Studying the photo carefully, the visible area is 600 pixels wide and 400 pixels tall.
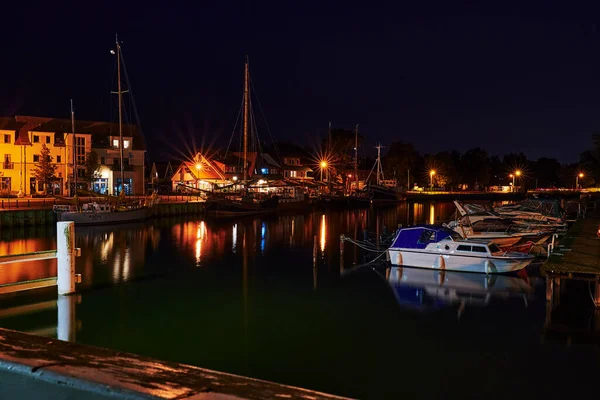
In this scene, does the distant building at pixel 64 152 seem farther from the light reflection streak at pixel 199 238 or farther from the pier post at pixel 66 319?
the pier post at pixel 66 319

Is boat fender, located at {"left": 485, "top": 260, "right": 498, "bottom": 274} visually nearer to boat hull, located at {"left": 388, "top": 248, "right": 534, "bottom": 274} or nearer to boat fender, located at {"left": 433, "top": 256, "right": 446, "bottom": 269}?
boat hull, located at {"left": 388, "top": 248, "right": 534, "bottom": 274}

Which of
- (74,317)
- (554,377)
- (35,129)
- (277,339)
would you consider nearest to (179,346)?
(277,339)

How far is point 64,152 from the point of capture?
80938mm

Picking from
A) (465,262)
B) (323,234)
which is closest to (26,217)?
(323,234)

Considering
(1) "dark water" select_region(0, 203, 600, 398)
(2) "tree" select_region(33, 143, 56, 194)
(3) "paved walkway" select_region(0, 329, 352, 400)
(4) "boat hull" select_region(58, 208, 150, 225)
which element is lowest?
(1) "dark water" select_region(0, 203, 600, 398)

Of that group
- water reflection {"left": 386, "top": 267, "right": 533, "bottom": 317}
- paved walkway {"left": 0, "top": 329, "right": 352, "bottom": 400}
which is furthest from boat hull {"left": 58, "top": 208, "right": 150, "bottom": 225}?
paved walkway {"left": 0, "top": 329, "right": 352, "bottom": 400}

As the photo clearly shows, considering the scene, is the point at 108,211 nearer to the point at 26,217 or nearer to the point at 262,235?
the point at 26,217

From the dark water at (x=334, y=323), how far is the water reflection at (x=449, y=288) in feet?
0.29

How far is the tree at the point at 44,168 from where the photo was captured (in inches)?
2884

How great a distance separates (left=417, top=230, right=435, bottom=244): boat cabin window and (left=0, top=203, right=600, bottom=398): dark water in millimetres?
1692

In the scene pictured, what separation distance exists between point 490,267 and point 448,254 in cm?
226

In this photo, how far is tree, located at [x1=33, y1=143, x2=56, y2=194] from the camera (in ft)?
240

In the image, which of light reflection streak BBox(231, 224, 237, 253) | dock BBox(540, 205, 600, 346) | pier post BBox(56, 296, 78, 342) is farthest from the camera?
light reflection streak BBox(231, 224, 237, 253)

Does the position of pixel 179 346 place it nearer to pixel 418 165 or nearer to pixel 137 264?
pixel 137 264
